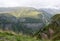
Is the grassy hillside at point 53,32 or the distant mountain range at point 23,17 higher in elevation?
the grassy hillside at point 53,32

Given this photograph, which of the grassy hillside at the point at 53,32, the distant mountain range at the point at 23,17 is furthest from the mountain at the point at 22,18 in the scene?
the grassy hillside at the point at 53,32

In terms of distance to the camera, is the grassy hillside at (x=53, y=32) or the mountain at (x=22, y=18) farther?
the mountain at (x=22, y=18)

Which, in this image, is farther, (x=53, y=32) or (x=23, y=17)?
(x=23, y=17)

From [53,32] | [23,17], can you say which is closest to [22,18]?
[23,17]

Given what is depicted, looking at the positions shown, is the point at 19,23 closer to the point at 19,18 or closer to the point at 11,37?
the point at 19,18

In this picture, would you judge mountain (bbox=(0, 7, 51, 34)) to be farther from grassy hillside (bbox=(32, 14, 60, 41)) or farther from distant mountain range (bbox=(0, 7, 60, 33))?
grassy hillside (bbox=(32, 14, 60, 41))

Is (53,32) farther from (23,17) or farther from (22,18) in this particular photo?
(22,18)

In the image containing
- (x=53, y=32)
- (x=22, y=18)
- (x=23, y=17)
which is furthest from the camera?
(x=22, y=18)

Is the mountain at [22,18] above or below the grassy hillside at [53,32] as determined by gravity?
below

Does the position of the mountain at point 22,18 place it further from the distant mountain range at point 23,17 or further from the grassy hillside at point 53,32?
the grassy hillside at point 53,32

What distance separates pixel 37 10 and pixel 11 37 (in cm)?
478

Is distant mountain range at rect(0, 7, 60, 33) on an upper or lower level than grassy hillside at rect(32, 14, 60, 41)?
lower

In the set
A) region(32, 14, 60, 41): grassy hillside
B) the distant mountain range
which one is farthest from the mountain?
region(32, 14, 60, 41): grassy hillside

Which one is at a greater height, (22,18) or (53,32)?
(53,32)
